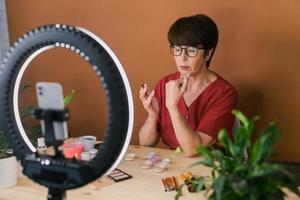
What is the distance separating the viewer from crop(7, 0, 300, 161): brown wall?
193 centimetres

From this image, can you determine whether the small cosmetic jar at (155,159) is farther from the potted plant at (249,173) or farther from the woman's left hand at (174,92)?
the potted plant at (249,173)

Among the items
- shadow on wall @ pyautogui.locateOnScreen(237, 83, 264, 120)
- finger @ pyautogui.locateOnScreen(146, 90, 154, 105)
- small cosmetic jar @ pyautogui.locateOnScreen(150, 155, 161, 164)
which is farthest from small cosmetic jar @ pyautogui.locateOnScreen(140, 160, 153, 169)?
shadow on wall @ pyautogui.locateOnScreen(237, 83, 264, 120)

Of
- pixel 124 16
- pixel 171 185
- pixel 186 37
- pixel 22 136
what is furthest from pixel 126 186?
pixel 124 16

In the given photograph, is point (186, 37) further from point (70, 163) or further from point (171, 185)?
point (70, 163)

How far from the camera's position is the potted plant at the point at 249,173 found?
2.56 ft

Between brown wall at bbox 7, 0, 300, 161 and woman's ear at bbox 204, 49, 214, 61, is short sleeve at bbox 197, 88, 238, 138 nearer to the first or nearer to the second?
woman's ear at bbox 204, 49, 214, 61

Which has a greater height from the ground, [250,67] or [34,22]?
[34,22]

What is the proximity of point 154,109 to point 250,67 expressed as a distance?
57 centimetres

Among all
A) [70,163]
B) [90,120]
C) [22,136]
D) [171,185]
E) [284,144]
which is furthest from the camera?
[90,120]

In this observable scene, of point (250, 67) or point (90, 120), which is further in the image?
point (90, 120)

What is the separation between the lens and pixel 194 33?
1719mm

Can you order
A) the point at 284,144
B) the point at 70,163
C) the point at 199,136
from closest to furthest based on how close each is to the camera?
the point at 70,163 < the point at 199,136 < the point at 284,144

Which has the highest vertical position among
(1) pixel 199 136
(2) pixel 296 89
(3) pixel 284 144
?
(2) pixel 296 89

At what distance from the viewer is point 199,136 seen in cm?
166
